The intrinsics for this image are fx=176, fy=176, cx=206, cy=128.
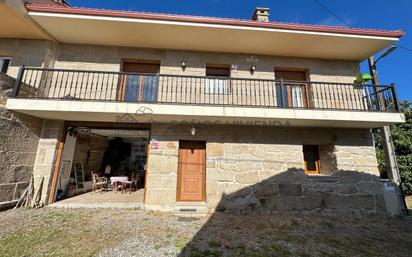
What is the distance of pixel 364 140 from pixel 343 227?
10.6 ft

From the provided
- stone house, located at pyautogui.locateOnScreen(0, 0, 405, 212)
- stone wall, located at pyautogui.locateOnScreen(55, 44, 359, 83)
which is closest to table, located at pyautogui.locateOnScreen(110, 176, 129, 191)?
stone house, located at pyautogui.locateOnScreen(0, 0, 405, 212)

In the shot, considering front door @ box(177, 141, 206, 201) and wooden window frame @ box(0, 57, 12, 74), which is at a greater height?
wooden window frame @ box(0, 57, 12, 74)

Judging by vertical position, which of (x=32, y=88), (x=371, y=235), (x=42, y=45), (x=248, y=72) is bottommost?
(x=371, y=235)

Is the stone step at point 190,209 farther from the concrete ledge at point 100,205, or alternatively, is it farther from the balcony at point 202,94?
the balcony at point 202,94

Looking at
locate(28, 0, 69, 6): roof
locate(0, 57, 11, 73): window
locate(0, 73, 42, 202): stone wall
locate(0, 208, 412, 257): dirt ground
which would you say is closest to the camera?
locate(0, 208, 412, 257): dirt ground

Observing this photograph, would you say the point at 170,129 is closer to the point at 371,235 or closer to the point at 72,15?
the point at 72,15

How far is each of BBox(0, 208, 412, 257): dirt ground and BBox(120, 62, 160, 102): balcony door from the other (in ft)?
12.6

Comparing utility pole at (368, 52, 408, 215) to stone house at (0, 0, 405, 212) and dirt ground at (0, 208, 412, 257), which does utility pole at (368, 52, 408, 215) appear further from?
dirt ground at (0, 208, 412, 257)

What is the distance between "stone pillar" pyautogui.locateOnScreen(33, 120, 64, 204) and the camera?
557cm

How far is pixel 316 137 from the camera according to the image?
20.1 ft

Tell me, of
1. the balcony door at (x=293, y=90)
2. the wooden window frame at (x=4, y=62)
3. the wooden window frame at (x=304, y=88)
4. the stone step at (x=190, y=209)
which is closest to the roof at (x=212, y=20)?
the wooden window frame at (x=304, y=88)

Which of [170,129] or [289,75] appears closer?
[170,129]

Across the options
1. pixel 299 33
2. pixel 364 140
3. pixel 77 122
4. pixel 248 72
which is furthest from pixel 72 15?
pixel 364 140

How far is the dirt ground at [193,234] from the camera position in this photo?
3.28 meters
